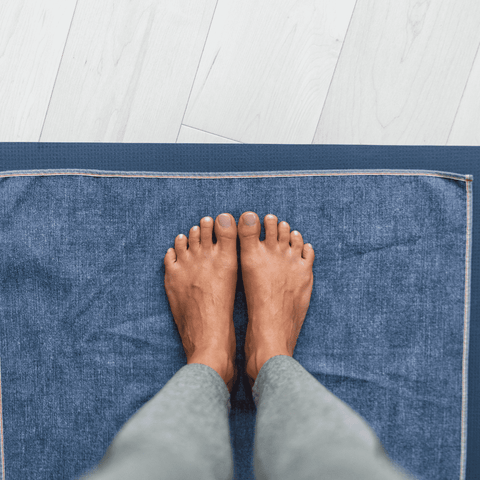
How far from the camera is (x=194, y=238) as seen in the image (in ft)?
2.31

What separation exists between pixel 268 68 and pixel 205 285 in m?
0.49

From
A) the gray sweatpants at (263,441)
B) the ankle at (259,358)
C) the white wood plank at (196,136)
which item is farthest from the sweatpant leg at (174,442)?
the white wood plank at (196,136)

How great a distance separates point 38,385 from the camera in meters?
0.69

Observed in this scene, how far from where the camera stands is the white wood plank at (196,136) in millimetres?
811

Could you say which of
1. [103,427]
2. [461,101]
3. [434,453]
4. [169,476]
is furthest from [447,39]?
[103,427]

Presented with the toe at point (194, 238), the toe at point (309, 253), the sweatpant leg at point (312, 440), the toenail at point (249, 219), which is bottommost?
the sweatpant leg at point (312, 440)

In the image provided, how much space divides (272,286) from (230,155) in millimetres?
270

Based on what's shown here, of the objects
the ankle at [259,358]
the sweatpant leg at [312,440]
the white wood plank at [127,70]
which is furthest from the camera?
the white wood plank at [127,70]

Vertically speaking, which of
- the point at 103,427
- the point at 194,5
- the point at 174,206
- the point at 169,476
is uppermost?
the point at 194,5

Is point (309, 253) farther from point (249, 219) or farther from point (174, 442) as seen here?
point (174, 442)

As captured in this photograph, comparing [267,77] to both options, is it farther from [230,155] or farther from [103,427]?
[103,427]

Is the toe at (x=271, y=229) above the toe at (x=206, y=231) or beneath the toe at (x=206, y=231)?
above

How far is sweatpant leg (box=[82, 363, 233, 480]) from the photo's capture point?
0.39 m

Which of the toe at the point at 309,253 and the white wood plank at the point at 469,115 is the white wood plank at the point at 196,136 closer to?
the toe at the point at 309,253
